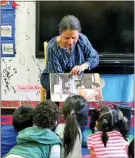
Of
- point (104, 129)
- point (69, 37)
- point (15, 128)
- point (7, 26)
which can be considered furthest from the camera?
point (7, 26)

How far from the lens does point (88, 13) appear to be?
10.8 feet

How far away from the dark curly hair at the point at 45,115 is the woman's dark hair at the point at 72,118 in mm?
75

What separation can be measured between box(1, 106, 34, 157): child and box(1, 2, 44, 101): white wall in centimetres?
157

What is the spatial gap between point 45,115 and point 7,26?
190 centimetres

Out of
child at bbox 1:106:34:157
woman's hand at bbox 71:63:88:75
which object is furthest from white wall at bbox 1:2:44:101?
child at bbox 1:106:34:157

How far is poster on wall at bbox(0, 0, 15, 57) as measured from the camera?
327cm

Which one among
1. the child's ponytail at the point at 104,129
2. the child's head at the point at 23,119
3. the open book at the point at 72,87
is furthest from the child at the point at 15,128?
the child's ponytail at the point at 104,129

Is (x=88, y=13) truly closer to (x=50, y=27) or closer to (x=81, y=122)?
(x=50, y=27)

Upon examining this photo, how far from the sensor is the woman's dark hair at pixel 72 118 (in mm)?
1601

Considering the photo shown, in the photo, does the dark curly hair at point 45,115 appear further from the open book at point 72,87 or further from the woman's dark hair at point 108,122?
the open book at point 72,87

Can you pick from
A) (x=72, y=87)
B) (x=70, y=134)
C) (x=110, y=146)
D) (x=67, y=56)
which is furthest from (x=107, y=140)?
(x=67, y=56)

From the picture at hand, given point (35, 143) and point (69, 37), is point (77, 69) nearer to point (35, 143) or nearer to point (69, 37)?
point (69, 37)

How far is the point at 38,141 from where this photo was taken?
56.9 inches

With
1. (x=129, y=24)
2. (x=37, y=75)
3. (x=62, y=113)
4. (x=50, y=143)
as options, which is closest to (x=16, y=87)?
(x=37, y=75)
